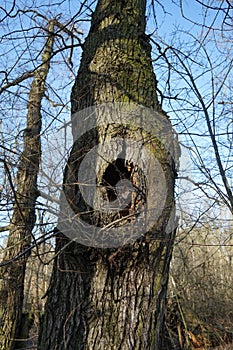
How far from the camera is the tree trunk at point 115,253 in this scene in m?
1.75

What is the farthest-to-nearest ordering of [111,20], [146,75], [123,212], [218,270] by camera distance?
[218,270]
[111,20]
[146,75]
[123,212]

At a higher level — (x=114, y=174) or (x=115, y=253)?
(x=114, y=174)

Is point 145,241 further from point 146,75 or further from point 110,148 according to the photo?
point 146,75

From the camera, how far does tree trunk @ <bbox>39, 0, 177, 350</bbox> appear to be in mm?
1753

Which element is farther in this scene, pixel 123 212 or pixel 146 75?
pixel 146 75

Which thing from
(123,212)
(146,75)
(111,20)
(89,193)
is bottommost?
(123,212)

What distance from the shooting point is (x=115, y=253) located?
5.82 ft

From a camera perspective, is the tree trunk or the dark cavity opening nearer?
the tree trunk

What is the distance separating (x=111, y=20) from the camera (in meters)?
2.59

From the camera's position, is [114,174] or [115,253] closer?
[115,253]

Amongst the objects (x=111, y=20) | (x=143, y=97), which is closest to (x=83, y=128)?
(x=143, y=97)

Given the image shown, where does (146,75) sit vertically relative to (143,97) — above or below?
above

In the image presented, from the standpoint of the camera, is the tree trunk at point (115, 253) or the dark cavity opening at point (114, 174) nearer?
the tree trunk at point (115, 253)

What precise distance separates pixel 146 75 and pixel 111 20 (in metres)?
0.58
